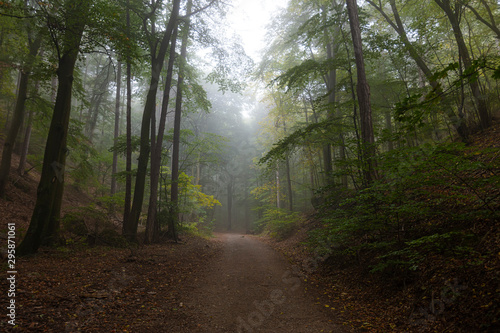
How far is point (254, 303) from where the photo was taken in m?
4.66

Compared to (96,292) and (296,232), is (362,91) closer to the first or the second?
(96,292)

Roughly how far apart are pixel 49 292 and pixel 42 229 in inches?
119

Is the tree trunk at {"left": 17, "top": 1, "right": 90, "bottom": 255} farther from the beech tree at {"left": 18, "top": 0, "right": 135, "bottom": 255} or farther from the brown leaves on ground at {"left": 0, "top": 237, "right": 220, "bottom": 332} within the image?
the brown leaves on ground at {"left": 0, "top": 237, "right": 220, "bottom": 332}

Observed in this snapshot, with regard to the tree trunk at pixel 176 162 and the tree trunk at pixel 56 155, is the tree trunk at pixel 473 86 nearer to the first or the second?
the tree trunk at pixel 176 162

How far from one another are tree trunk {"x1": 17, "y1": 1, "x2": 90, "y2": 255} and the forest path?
425cm

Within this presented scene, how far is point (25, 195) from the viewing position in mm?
10891

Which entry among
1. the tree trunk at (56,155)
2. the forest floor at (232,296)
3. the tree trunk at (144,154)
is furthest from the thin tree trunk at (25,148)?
the forest floor at (232,296)

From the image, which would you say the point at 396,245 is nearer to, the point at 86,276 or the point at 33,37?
the point at 86,276

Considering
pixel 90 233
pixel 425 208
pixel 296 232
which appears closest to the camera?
pixel 425 208

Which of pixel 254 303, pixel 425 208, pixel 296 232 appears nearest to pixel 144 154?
pixel 254 303

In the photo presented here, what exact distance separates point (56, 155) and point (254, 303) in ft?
20.9

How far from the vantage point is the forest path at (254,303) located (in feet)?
12.5

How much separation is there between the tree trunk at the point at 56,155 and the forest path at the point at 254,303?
4251 mm

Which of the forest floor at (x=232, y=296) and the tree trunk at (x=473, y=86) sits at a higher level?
the tree trunk at (x=473, y=86)
